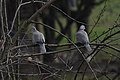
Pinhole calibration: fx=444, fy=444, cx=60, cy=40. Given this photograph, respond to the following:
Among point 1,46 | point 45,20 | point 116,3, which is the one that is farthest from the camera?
point 116,3

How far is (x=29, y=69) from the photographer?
256 inches

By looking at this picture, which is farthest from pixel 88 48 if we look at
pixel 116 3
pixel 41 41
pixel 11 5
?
pixel 116 3

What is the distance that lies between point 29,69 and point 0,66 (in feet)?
7.84

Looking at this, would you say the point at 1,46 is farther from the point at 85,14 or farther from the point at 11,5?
the point at 85,14

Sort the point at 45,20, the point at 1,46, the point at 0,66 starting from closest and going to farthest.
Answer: the point at 0,66 < the point at 1,46 < the point at 45,20

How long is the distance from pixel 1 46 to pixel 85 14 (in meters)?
8.40

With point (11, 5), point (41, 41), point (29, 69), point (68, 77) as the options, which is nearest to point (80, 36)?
point (41, 41)

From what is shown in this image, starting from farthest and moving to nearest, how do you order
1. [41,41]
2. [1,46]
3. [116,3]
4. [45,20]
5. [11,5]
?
[116,3] < [45,20] < [11,5] < [41,41] < [1,46]

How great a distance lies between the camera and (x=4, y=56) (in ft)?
13.8

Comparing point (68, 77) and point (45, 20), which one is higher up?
point (45, 20)

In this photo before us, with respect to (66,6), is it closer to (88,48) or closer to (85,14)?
(85,14)

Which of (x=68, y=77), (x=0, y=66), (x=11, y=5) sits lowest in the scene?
(x=68, y=77)

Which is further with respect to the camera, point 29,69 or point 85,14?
point 85,14

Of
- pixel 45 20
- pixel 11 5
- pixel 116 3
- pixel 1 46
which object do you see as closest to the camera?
pixel 1 46
